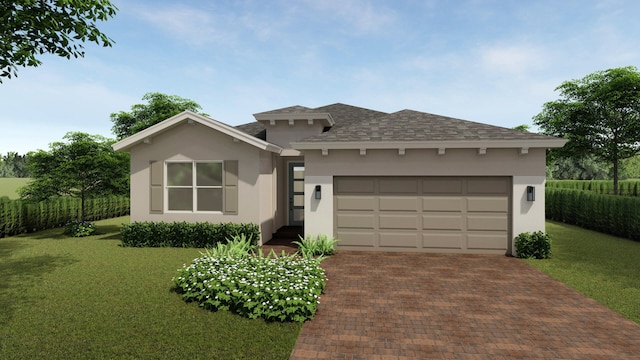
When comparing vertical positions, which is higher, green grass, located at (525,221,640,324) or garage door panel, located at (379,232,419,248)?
garage door panel, located at (379,232,419,248)

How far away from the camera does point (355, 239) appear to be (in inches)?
426

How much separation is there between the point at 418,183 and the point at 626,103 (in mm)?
27934

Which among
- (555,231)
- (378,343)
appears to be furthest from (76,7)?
(555,231)

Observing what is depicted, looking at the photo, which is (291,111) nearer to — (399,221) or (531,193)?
(399,221)

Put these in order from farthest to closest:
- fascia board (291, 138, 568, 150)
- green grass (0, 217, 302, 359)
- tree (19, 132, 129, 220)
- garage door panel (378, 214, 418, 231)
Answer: tree (19, 132, 129, 220), garage door panel (378, 214, 418, 231), fascia board (291, 138, 568, 150), green grass (0, 217, 302, 359)

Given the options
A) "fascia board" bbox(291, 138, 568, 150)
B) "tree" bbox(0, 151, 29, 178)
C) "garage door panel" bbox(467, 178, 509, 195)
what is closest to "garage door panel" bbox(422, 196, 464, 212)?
"garage door panel" bbox(467, 178, 509, 195)

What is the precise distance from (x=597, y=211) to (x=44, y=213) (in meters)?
25.1

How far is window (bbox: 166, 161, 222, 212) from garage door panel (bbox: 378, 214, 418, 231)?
5615mm

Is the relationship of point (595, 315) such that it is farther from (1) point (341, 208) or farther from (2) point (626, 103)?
(2) point (626, 103)

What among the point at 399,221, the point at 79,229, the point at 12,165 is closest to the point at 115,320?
the point at 399,221

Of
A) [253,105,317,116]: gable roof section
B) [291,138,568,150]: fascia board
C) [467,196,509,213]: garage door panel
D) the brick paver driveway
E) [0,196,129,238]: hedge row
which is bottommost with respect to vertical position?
the brick paver driveway

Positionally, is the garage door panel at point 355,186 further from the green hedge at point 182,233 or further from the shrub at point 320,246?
the green hedge at point 182,233

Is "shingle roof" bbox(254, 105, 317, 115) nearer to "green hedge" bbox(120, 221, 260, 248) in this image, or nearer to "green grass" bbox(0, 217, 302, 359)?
"green hedge" bbox(120, 221, 260, 248)

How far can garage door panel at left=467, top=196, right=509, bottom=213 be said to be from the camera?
1030 centimetres
